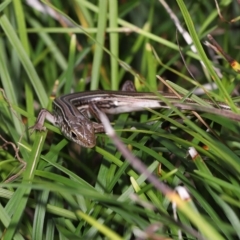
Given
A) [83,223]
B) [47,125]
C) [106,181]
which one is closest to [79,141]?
[47,125]

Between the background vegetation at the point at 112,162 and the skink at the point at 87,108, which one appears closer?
the background vegetation at the point at 112,162

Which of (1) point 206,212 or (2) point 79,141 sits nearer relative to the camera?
(1) point 206,212

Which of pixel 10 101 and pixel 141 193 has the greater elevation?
pixel 10 101

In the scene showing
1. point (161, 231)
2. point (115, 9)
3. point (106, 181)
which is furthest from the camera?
point (115, 9)

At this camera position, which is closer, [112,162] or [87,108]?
[112,162]

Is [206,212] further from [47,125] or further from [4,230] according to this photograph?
[47,125]

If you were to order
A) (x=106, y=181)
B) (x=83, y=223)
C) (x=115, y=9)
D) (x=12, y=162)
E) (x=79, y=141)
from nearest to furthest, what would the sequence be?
(x=83, y=223), (x=106, y=181), (x=12, y=162), (x=79, y=141), (x=115, y=9)

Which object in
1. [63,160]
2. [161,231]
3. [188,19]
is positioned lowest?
[161,231]

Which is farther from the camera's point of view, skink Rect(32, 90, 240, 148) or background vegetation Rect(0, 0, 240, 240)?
skink Rect(32, 90, 240, 148)
